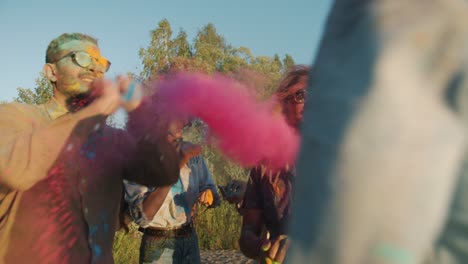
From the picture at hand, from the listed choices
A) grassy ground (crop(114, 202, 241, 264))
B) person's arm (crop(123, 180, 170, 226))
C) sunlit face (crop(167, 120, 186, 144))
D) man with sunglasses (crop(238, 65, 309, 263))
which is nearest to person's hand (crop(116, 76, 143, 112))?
sunlit face (crop(167, 120, 186, 144))

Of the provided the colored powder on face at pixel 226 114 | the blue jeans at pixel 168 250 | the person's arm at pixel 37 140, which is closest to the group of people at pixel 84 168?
the person's arm at pixel 37 140

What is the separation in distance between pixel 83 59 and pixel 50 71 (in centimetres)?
23

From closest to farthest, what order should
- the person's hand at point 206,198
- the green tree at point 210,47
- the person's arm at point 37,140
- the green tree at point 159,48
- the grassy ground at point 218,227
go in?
the person's arm at point 37,140
the green tree at point 159,48
the green tree at point 210,47
the person's hand at point 206,198
the grassy ground at point 218,227

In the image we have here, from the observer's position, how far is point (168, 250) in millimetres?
4645

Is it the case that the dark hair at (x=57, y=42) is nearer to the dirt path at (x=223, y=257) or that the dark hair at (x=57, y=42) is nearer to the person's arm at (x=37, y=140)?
the person's arm at (x=37, y=140)

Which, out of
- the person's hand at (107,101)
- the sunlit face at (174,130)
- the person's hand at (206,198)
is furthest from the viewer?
the person's hand at (206,198)

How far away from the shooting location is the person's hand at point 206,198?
5.03 meters

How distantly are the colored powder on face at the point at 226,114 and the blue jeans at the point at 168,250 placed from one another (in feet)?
6.73

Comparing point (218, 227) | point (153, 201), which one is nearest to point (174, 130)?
point (153, 201)

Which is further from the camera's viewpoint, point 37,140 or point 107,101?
point 107,101

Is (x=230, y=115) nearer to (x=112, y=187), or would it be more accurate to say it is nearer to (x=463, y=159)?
(x=112, y=187)

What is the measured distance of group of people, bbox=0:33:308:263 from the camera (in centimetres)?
249

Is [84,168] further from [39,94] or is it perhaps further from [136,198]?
[39,94]

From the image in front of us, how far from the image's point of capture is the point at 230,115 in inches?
102
